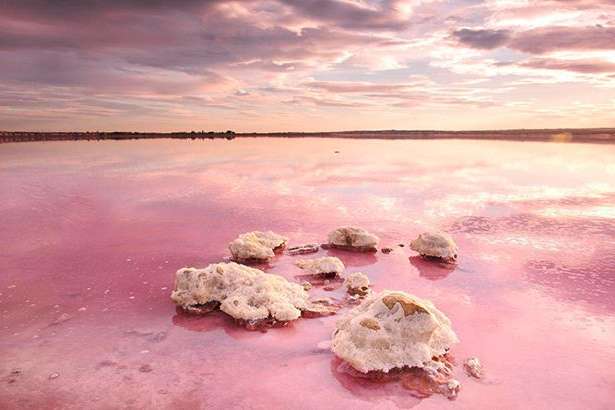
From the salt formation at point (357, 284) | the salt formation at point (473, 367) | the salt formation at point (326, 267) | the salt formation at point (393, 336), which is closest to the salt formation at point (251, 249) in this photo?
the salt formation at point (326, 267)

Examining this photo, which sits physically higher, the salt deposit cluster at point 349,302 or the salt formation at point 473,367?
the salt deposit cluster at point 349,302

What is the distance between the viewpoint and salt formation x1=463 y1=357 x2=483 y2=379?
15.1 ft

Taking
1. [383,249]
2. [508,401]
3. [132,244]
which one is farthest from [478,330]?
[132,244]

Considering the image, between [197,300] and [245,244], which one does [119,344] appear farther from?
[245,244]

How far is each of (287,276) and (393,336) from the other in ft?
9.32

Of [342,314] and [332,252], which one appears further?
[332,252]

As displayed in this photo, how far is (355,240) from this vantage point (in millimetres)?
8961

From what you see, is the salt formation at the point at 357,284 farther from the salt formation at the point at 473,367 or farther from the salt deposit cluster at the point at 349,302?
the salt formation at the point at 473,367

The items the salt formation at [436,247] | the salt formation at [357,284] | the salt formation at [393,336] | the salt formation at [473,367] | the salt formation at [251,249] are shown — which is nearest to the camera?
the salt formation at [473,367]

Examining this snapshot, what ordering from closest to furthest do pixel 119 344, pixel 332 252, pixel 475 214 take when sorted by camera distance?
pixel 119 344 → pixel 332 252 → pixel 475 214

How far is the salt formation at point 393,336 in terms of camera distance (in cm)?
474

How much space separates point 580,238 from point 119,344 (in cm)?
945

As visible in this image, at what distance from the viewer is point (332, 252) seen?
352 inches

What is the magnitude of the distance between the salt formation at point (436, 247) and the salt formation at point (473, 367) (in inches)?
146
